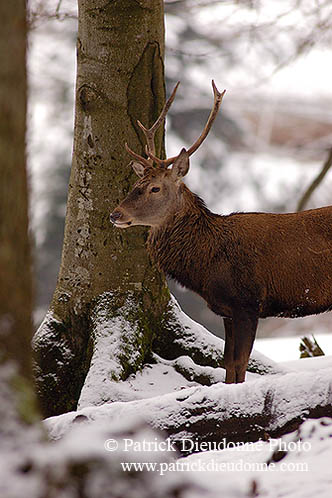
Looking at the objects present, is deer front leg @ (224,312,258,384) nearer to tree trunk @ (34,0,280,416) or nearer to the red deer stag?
the red deer stag

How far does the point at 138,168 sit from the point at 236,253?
A: 922mm

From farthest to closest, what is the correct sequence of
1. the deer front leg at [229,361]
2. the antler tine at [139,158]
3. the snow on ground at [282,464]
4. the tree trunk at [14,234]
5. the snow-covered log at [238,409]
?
the deer front leg at [229,361] < the antler tine at [139,158] < the snow-covered log at [238,409] < the snow on ground at [282,464] < the tree trunk at [14,234]

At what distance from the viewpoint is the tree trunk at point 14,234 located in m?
2.21

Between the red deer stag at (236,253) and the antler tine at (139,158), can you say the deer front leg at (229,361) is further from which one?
the antler tine at (139,158)

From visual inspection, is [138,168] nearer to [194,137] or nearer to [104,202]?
[104,202]

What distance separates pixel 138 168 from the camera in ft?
16.7

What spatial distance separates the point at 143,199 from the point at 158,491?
2.99m

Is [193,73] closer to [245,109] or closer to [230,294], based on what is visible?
[245,109]

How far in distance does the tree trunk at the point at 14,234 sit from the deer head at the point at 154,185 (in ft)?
8.67

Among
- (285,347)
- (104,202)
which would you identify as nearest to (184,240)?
(104,202)

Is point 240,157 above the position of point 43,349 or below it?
above

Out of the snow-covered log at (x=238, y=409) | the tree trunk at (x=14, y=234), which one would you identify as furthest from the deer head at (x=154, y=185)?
the tree trunk at (x=14, y=234)

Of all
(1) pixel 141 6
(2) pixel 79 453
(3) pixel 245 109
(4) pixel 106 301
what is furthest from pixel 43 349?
(3) pixel 245 109

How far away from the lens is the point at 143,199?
198 inches
